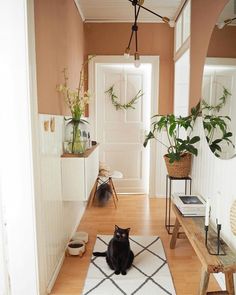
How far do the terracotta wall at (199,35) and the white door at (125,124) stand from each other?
4.14ft

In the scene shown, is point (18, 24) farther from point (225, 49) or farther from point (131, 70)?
point (131, 70)

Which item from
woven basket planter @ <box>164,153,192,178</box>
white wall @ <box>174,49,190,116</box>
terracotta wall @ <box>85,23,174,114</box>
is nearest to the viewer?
woven basket planter @ <box>164,153,192,178</box>

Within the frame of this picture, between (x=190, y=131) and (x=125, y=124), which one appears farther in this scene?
(x=125, y=124)

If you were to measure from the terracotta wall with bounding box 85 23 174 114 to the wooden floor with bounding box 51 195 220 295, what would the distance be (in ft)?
5.88

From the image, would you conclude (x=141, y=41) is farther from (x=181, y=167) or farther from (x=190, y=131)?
(x=181, y=167)

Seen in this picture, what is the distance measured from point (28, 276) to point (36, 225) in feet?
1.16

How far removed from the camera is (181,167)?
2.63m

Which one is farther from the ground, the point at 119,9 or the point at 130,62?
the point at 119,9

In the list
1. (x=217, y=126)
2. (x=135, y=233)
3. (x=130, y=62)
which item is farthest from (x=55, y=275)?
(x=130, y=62)

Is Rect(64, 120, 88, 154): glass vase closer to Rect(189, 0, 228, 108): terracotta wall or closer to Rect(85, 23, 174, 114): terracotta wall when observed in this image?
Rect(189, 0, 228, 108): terracotta wall

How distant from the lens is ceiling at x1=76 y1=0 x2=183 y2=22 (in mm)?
3193

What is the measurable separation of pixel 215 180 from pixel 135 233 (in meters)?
1.23

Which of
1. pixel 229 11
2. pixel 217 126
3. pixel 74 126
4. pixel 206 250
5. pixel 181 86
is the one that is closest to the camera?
pixel 206 250

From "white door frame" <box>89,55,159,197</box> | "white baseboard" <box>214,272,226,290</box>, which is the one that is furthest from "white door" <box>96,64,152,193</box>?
"white baseboard" <box>214,272,226,290</box>
